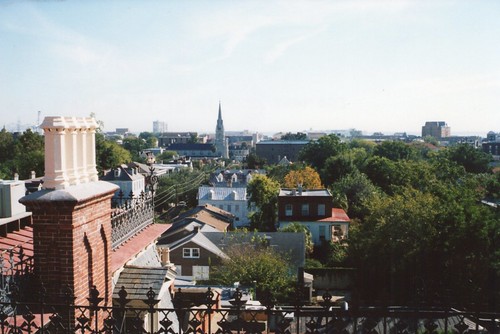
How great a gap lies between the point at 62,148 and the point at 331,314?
150 inches

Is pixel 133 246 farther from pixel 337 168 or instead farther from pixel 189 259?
pixel 337 168

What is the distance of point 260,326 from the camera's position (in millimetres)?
4590

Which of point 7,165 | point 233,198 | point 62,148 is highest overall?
point 62,148

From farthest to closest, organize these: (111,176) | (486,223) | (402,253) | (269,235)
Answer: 1. (111,176)
2. (269,235)
3. (402,253)
4. (486,223)

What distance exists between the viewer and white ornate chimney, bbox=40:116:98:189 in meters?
5.91

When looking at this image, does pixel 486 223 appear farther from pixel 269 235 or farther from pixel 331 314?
pixel 331 314

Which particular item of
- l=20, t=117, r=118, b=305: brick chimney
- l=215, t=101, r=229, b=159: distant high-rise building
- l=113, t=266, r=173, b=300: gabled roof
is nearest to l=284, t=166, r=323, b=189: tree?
l=113, t=266, r=173, b=300: gabled roof

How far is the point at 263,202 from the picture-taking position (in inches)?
1879

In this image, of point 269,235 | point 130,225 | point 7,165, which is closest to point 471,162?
point 269,235

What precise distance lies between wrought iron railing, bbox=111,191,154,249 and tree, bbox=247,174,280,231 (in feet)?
113

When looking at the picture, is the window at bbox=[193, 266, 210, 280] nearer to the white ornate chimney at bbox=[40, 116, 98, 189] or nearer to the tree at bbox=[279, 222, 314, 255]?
the tree at bbox=[279, 222, 314, 255]

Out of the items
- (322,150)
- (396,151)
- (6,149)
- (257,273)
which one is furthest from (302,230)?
(6,149)

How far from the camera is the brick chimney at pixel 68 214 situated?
18.8 feet

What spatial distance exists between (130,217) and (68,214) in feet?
11.1
